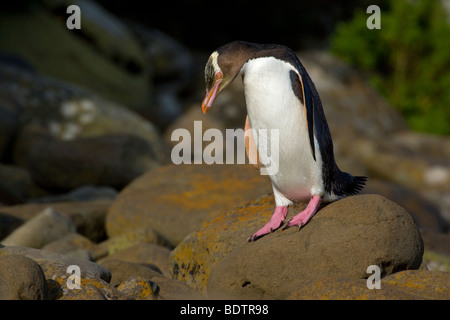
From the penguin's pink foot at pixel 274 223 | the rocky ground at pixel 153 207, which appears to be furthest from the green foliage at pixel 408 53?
the penguin's pink foot at pixel 274 223

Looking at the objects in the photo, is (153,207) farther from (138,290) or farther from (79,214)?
(138,290)

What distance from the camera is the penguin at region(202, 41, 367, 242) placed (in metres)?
5.41

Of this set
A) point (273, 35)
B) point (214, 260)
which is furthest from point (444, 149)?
point (214, 260)

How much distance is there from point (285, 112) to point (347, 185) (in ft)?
3.16

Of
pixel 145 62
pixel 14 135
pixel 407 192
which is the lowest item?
pixel 407 192

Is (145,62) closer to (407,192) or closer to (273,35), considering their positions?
(273,35)

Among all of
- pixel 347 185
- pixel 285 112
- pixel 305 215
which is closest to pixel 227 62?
pixel 285 112

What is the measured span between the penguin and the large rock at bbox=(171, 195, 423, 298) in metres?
0.19

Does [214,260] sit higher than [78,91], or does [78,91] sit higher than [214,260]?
[78,91]

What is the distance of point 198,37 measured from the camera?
2577 cm

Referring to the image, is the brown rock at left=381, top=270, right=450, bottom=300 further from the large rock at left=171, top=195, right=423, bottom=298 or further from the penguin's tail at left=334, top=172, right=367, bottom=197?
the penguin's tail at left=334, top=172, right=367, bottom=197

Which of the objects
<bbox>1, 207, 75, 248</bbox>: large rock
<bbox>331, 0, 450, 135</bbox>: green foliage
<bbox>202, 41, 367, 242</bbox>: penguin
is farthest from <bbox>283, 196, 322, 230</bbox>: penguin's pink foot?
<bbox>331, 0, 450, 135</bbox>: green foliage

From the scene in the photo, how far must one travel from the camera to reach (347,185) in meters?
6.02
